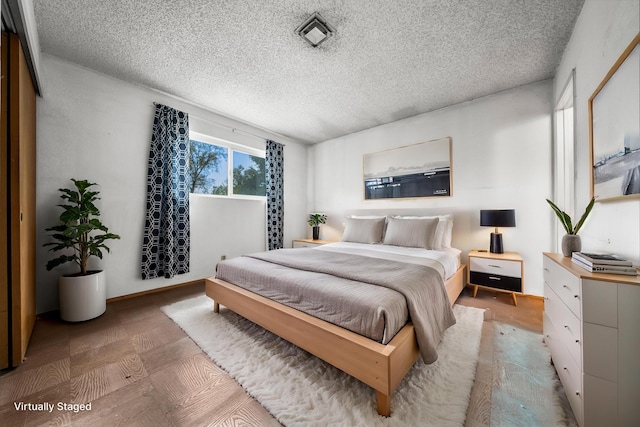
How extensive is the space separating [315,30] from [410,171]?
2.42 metres

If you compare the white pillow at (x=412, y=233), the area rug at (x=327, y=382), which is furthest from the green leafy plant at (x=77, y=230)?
the white pillow at (x=412, y=233)

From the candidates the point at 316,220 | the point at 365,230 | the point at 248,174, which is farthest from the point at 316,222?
the point at 248,174

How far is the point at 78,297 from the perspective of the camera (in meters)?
2.15

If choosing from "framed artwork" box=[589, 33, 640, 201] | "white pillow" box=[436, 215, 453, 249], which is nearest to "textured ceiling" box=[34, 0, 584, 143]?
"framed artwork" box=[589, 33, 640, 201]

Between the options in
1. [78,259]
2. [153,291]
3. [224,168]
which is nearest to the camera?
[78,259]

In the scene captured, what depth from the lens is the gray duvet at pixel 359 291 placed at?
132cm

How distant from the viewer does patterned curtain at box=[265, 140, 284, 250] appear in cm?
424

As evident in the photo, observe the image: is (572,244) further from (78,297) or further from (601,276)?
(78,297)

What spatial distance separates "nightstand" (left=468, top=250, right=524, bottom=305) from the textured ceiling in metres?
2.06

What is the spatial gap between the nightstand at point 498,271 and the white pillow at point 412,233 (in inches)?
20.6

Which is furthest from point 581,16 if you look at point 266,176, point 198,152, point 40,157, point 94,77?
point 40,157

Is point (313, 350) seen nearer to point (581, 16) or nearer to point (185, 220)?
point (185, 220)

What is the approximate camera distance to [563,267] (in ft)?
4.16

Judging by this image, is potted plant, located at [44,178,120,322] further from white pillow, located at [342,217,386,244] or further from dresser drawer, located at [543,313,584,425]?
dresser drawer, located at [543,313,584,425]
